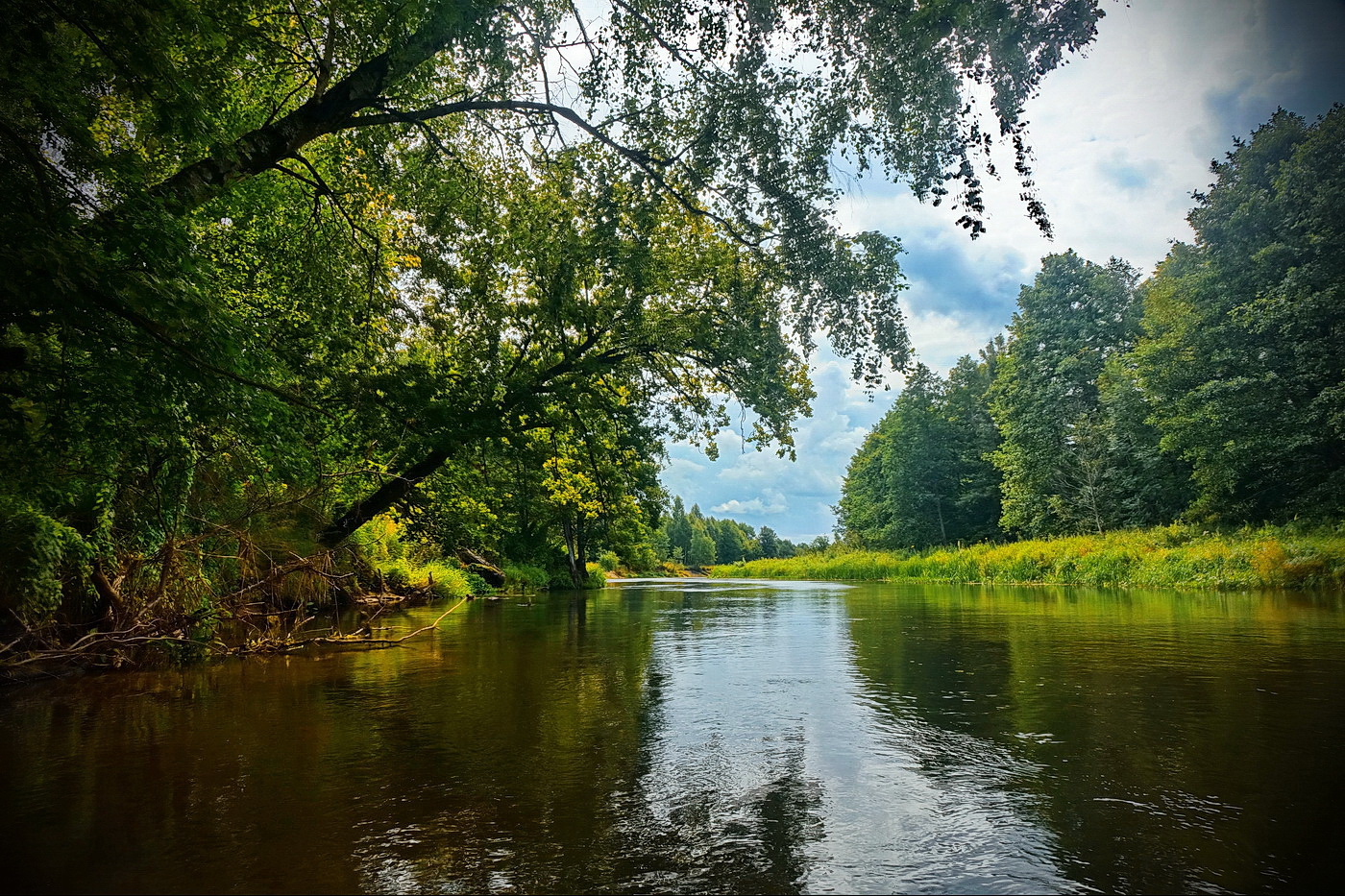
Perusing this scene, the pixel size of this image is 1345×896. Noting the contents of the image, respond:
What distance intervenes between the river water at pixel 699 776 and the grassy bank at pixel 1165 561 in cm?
1227

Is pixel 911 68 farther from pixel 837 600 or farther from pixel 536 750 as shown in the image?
pixel 837 600

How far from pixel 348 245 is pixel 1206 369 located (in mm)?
34963

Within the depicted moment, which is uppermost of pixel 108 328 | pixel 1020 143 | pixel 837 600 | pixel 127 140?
pixel 127 140

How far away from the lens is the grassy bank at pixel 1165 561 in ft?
60.6

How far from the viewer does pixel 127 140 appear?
9625 mm

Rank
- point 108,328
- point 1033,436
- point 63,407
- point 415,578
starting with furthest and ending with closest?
point 1033,436, point 415,578, point 63,407, point 108,328

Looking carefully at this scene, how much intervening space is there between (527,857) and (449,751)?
2.32 metres

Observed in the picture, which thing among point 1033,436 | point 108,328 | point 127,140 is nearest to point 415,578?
point 127,140

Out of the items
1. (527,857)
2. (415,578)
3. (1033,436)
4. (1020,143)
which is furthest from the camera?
(1033,436)

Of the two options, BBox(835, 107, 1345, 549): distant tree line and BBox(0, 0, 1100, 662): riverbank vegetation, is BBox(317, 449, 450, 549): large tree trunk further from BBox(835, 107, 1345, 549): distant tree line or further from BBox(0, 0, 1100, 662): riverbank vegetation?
BBox(835, 107, 1345, 549): distant tree line

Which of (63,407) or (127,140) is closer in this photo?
(63,407)

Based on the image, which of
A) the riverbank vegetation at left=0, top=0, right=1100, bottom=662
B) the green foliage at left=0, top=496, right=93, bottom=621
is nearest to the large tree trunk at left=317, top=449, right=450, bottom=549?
the riverbank vegetation at left=0, top=0, right=1100, bottom=662

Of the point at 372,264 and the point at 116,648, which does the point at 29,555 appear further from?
the point at 372,264

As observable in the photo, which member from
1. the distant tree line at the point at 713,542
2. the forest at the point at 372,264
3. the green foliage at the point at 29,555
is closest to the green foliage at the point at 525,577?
the forest at the point at 372,264
